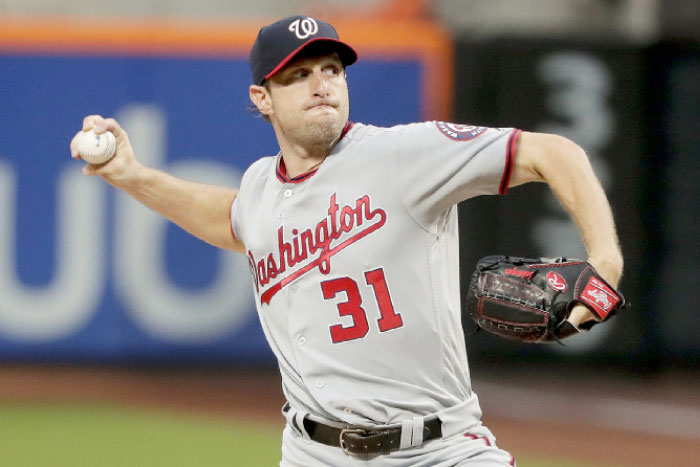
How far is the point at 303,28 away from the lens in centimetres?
343

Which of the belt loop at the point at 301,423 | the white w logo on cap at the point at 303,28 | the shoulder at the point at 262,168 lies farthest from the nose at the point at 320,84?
the belt loop at the point at 301,423

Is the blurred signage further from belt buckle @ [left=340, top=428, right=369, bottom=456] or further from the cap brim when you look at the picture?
A: belt buckle @ [left=340, top=428, right=369, bottom=456]

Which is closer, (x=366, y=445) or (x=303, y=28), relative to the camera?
(x=366, y=445)

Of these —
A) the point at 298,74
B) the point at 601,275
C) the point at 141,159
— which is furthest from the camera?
the point at 141,159

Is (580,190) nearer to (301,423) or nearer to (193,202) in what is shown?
(301,423)

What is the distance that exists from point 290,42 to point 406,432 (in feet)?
4.16

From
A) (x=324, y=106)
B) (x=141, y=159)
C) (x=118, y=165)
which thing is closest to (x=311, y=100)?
(x=324, y=106)

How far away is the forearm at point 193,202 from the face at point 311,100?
16.5 inches

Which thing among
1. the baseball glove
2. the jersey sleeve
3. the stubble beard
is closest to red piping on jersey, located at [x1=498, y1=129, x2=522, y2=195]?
the jersey sleeve

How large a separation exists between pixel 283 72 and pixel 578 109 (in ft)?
18.3

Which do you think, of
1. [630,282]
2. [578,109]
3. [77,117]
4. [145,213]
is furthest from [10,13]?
[630,282]

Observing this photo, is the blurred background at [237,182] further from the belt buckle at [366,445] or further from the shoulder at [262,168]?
the belt buckle at [366,445]

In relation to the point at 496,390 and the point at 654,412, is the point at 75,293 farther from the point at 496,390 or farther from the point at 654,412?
the point at 654,412

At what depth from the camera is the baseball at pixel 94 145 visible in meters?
3.75
